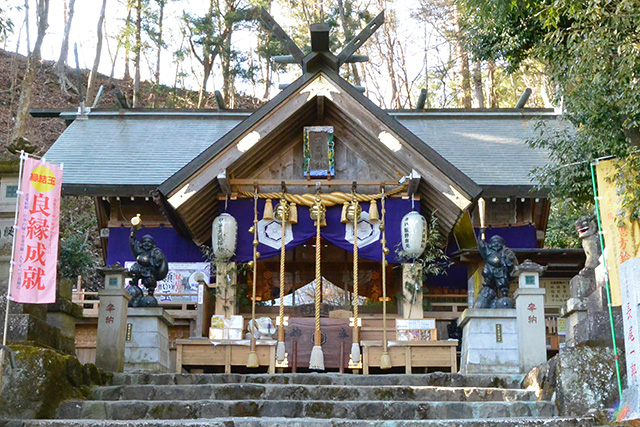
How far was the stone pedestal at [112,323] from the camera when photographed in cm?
932

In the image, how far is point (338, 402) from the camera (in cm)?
730

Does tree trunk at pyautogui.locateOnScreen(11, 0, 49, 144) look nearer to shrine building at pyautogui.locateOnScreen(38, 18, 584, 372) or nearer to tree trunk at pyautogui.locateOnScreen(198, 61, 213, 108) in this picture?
tree trunk at pyautogui.locateOnScreen(198, 61, 213, 108)

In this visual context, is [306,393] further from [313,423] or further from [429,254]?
[429,254]

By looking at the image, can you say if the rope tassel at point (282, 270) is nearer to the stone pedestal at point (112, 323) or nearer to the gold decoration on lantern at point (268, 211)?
the gold decoration on lantern at point (268, 211)

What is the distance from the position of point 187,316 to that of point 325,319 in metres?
2.64

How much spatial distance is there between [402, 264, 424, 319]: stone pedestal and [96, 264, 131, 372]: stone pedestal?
5331mm

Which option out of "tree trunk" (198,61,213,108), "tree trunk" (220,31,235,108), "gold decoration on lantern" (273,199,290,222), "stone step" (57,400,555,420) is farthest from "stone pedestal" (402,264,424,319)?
"tree trunk" (198,61,213,108)

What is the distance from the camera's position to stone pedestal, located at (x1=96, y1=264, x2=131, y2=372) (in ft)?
30.6

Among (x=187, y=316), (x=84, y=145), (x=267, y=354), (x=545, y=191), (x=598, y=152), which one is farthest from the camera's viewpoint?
(x=84, y=145)

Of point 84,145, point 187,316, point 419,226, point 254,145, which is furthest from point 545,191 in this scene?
point 84,145

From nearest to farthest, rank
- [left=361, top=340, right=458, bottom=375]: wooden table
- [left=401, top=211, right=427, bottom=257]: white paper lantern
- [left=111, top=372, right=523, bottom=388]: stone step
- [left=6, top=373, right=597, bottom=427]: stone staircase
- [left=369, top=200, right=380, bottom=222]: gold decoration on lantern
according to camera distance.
A: 1. [left=6, top=373, right=597, bottom=427]: stone staircase
2. [left=111, top=372, right=523, bottom=388]: stone step
3. [left=361, top=340, right=458, bottom=375]: wooden table
4. [left=401, top=211, right=427, bottom=257]: white paper lantern
5. [left=369, top=200, right=380, bottom=222]: gold decoration on lantern

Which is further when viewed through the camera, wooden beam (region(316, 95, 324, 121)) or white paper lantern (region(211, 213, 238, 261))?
wooden beam (region(316, 95, 324, 121))

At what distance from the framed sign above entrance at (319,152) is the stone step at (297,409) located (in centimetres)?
695

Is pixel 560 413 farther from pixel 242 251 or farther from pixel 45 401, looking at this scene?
pixel 242 251
